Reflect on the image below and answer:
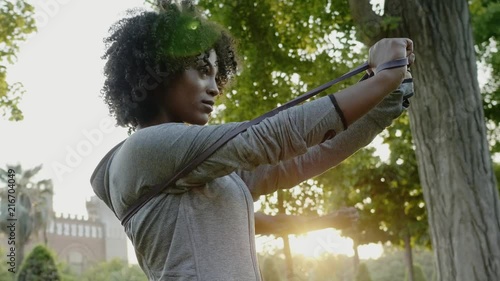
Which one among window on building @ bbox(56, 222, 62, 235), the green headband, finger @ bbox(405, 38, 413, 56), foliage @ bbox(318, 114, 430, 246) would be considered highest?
window on building @ bbox(56, 222, 62, 235)

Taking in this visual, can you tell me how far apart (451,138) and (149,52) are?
20.9ft

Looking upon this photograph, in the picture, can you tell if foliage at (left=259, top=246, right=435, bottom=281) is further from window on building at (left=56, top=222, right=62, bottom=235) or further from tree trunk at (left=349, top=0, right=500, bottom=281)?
tree trunk at (left=349, top=0, right=500, bottom=281)

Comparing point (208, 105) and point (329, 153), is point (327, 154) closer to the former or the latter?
point (329, 153)

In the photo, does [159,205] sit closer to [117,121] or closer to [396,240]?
[117,121]

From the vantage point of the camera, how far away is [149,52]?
6.51 feet

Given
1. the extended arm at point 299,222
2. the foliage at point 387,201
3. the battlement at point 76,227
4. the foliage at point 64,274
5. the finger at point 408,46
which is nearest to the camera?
the finger at point 408,46

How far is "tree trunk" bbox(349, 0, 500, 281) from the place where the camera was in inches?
297

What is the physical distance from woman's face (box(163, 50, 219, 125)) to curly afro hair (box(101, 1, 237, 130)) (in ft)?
0.07

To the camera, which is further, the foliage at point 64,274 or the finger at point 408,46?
the foliage at point 64,274

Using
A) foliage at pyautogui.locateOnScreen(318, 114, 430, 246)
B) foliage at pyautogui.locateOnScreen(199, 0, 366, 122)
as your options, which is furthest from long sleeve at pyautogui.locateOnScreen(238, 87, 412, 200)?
foliage at pyautogui.locateOnScreen(318, 114, 430, 246)

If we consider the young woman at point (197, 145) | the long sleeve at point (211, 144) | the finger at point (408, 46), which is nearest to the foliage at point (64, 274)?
the young woman at point (197, 145)

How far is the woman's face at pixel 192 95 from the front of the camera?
6.20 ft

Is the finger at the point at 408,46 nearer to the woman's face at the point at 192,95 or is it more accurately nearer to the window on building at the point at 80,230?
the woman's face at the point at 192,95

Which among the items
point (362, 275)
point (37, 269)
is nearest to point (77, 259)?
point (362, 275)
